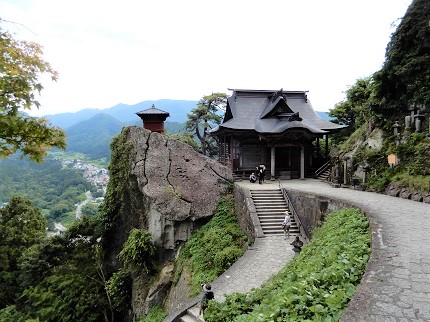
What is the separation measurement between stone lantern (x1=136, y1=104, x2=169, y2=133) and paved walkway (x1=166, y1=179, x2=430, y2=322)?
12.8m

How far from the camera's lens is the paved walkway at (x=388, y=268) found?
13.7 feet

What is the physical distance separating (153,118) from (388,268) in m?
19.1

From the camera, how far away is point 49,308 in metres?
17.3

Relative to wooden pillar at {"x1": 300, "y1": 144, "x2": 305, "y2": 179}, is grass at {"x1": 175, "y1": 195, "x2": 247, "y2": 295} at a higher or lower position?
lower

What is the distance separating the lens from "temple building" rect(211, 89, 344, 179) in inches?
936

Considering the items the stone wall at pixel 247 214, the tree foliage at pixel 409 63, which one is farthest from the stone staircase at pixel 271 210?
the tree foliage at pixel 409 63

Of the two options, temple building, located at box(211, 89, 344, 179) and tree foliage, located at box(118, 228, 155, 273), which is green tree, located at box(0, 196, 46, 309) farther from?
temple building, located at box(211, 89, 344, 179)

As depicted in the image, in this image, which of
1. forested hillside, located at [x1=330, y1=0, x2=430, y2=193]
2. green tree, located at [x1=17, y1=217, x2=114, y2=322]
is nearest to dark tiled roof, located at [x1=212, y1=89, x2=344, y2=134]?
forested hillside, located at [x1=330, y1=0, x2=430, y2=193]

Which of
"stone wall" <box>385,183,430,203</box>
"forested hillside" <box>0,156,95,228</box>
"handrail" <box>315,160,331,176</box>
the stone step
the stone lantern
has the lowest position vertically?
"forested hillside" <box>0,156,95,228</box>

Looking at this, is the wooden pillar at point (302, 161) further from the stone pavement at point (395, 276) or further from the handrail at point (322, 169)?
the stone pavement at point (395, 276)

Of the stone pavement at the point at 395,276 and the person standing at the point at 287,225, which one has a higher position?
the stone pavement at the point at 395,276

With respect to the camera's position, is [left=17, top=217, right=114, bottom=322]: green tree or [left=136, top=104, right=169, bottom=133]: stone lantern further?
[left=136, top=104, right=169, bottom=133]: stone lantern

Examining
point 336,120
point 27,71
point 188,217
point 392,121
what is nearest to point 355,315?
point 27,71

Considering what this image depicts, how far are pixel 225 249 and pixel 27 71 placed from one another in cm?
1119
